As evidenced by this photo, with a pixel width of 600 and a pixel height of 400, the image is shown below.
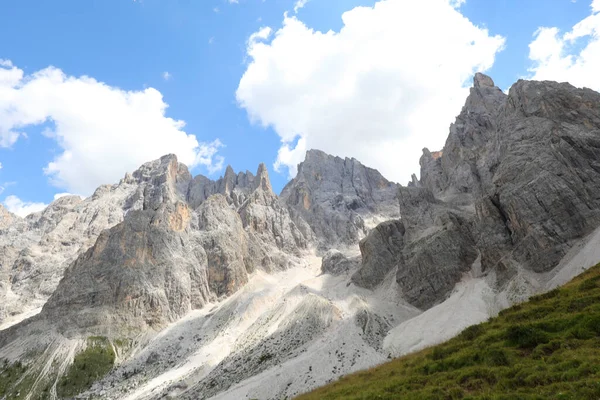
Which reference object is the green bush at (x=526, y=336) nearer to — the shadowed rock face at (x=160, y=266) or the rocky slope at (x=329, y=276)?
the rocky slope at (x=329, y=276)

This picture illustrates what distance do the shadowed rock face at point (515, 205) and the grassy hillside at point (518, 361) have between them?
4731 cm

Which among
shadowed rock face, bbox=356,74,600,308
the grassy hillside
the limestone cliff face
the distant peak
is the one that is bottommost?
the grassy hillside

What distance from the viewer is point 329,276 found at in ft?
458

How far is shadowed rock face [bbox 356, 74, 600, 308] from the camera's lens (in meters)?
71.2

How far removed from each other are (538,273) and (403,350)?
28212 mm

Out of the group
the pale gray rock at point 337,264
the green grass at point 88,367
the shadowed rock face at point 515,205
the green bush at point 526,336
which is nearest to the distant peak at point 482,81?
the shadowed rock face at point 515,205

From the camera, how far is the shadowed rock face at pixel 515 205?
7125cm

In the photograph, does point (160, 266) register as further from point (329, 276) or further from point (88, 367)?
point (329, 276)

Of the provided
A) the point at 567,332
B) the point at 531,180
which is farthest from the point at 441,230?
the point at 567,332

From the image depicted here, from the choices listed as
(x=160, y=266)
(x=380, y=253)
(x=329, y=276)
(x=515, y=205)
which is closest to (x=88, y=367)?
(x=160, y=266)

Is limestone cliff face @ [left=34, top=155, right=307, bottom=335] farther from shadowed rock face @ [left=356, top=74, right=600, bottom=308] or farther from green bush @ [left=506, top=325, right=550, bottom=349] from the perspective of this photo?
green bush @ [left=506, top=325, right=550, bottom=349]

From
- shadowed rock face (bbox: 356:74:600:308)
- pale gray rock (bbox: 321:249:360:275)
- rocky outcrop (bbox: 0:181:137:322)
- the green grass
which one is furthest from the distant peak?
rocky outcrop (bbox: 0:181:137:322)

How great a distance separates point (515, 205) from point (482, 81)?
4266 inches

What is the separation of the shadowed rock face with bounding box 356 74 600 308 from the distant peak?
52.8m
